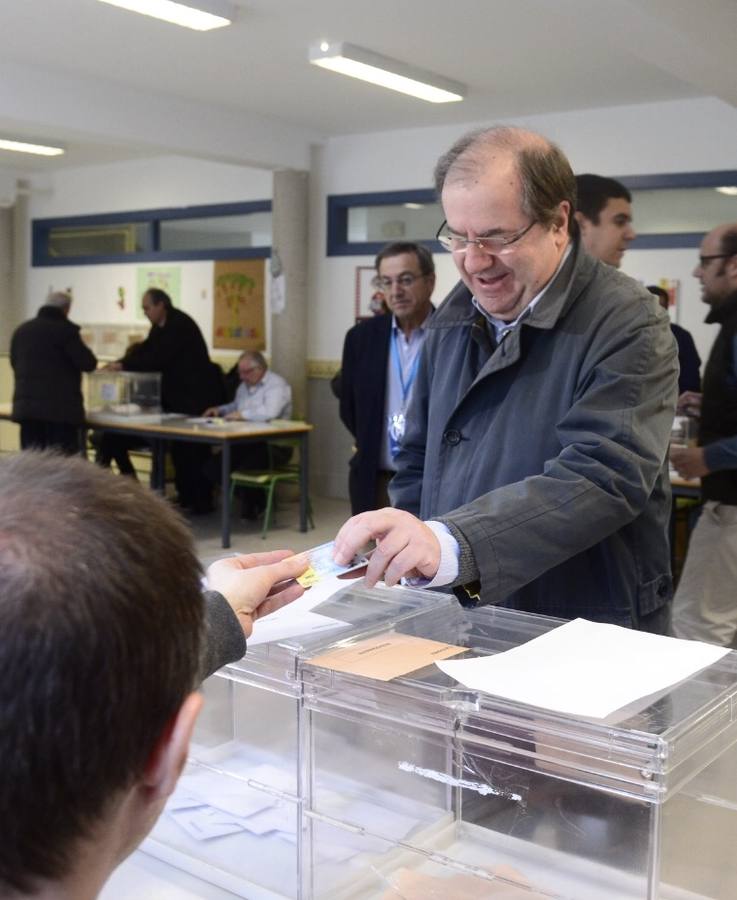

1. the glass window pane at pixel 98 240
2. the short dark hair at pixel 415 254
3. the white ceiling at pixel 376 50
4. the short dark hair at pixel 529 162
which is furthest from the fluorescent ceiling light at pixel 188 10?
the glass window pane at pixel 98 240

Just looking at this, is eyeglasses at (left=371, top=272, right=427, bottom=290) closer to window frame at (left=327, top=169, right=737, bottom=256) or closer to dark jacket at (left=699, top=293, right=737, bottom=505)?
dark jacket at (left=699, top=293, right=737, bottom=505)

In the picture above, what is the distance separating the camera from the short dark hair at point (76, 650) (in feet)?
1.80

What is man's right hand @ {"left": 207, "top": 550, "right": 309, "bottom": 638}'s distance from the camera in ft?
3.68

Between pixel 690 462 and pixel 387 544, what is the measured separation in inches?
100

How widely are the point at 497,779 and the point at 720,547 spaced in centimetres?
292

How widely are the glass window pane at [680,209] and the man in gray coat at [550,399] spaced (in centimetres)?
555

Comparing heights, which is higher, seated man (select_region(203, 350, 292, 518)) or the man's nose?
the man's nose

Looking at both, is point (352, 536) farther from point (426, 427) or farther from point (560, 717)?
point (426, 427)

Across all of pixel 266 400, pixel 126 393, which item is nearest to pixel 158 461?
pixel 126 393

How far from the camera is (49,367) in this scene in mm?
6918

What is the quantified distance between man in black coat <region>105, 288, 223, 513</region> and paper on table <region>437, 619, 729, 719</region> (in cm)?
648

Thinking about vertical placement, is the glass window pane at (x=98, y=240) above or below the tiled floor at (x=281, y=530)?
above

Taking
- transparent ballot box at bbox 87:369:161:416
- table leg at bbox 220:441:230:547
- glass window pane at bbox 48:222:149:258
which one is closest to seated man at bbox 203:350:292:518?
transparent ballot box at bbox 87:369:161:416

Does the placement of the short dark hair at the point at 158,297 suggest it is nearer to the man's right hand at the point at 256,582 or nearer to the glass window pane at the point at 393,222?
the glass window pane at the point at 393,222
